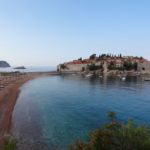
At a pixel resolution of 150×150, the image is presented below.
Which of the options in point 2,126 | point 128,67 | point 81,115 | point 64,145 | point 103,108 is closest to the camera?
point 64,145

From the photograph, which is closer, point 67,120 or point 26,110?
point 67,120

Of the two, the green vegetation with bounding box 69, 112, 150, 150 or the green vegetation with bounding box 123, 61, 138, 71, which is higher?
the green vegetation with bounding box 123, 61, 138, 71

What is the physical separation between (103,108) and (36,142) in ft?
75.9

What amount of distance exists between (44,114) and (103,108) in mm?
12562

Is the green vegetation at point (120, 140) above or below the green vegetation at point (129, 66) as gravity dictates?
below

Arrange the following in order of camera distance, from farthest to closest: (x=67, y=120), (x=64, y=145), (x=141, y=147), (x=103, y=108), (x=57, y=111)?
1. (x=103, y=108)
2. (x=57, y=111)
3. (x=67, y=120)
4. (x=64, y=145)
5. (x=141, y=147)

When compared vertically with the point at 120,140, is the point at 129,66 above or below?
above

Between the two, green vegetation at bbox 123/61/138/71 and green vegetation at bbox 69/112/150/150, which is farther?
green vegetation at bbox 123/61/138/71

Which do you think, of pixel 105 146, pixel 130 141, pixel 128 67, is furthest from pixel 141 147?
pixel 128 67

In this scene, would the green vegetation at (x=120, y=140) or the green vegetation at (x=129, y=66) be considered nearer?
the green vegetation at (x=120, y=140)

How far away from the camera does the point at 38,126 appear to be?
3444cm

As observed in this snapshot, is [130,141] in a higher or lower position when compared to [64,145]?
higher

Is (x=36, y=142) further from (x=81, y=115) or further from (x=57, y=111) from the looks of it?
(x=57, y=111)

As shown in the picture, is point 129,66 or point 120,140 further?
point 129,66
